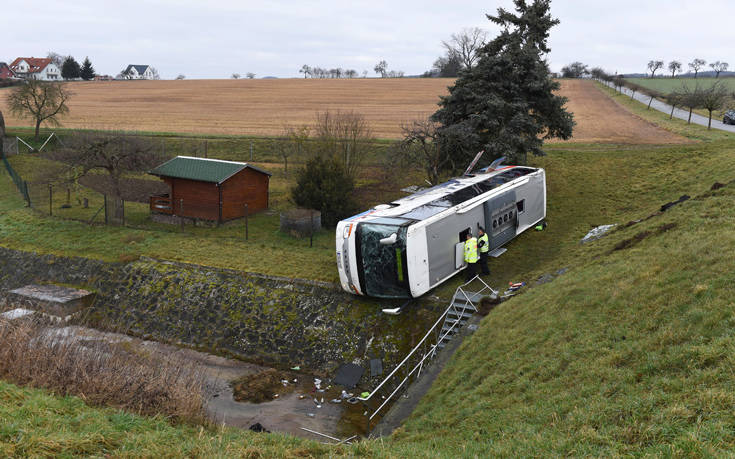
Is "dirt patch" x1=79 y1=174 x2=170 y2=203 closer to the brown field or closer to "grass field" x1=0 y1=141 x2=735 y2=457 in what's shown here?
the brown field

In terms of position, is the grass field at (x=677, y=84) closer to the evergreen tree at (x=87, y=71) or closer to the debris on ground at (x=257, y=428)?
the debris on ground at (x=257, y=428)

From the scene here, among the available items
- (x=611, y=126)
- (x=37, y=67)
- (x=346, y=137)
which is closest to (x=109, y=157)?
(x=346, y=137)

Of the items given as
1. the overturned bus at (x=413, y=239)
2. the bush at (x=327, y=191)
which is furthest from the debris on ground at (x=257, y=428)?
the bush at (x=327, y=191)

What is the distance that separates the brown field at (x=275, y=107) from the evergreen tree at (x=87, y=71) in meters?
16.6

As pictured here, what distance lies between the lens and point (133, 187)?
3062 cm

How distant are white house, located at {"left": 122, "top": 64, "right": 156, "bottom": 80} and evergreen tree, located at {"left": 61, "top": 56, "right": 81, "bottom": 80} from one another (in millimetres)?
53211

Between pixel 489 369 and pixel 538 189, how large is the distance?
1232cm

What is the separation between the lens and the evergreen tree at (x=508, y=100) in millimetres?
24094

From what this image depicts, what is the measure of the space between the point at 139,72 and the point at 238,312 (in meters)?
176

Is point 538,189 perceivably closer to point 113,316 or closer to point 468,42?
point 113,316

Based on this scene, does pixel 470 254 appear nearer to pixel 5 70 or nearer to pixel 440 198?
pixel 440 198

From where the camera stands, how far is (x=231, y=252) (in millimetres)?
20859

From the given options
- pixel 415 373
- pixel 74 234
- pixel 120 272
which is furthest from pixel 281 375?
pixel 74 234

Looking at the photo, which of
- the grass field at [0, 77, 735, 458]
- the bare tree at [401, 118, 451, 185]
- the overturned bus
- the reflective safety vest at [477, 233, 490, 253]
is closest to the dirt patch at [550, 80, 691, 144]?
the bare tree at [401, 118, 451, 185]
